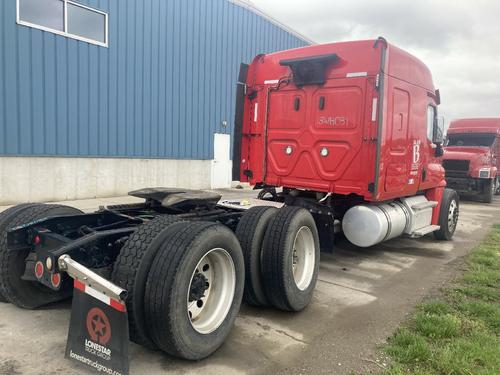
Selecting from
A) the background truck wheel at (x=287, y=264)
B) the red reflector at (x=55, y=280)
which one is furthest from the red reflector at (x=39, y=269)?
the background truck wheel at (x=287, y=264)

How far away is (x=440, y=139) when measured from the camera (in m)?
7.72

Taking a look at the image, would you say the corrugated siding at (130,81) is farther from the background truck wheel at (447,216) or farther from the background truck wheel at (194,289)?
the background truck wheel at (447,216)

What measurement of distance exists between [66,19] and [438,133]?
29.9 feet

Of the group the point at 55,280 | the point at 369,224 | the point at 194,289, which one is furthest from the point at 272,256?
the point at 369,224

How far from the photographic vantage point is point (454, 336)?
372cm

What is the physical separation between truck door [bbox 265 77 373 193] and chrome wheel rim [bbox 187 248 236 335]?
2975 millimetres

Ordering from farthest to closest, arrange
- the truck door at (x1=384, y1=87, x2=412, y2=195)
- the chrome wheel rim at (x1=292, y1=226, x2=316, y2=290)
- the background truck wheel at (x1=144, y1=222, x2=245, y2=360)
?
the truck door at (x1=384, y1=87, x2=412, y2=195) → the chrome wheel rim at (x1=292, y1=226, x2=316, y2=290) → the background truck wheel at (x1=144, y1=222, x2=245, y2=360)

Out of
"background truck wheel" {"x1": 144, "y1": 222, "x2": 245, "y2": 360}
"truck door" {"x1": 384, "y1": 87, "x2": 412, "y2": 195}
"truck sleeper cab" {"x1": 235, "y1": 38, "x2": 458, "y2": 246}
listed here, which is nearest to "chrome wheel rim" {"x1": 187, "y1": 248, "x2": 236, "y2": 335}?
"background truck wheel" {"x1": 144, "y1": 222, "x2": 245, "y2": 360}

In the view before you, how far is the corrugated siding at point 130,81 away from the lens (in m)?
10.1

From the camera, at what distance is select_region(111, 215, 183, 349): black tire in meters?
2.83

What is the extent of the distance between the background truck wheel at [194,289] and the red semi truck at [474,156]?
14.5 meters

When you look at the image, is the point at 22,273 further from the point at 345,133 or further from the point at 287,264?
the point at 345,133

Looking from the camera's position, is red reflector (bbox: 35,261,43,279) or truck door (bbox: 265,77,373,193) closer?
red reflector (bbox: 35,261,43,279)

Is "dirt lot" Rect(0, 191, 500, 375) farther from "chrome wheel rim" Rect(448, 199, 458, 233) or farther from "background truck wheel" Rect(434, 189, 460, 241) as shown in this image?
"chrome wheel rim" Rect(448, 199, 458, 233)
